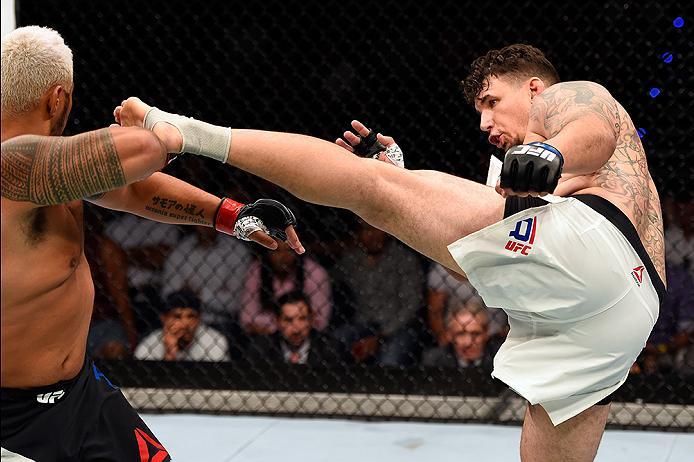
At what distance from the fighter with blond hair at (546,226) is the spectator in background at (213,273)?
1.89 m

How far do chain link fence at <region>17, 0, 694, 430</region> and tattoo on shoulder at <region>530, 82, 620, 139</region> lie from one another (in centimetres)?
167

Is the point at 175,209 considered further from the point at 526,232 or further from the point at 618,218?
the point at 618,218

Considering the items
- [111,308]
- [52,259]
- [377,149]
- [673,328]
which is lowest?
[111,308]

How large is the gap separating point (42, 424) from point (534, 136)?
1.03 m

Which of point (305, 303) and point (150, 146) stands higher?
point (150, 146)

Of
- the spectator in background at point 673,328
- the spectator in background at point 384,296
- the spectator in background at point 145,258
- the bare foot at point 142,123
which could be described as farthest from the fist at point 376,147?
the spectator in background at point 145,258

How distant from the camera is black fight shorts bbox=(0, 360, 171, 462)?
166 centimetres

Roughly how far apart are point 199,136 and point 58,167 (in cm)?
30

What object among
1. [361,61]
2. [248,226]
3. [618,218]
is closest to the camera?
[618,218]

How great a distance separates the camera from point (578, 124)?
1.67 metres

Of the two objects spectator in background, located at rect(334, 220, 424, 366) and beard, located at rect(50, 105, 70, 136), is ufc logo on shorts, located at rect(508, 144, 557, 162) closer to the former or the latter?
beard, located at rect(50, 105, 70, 136)

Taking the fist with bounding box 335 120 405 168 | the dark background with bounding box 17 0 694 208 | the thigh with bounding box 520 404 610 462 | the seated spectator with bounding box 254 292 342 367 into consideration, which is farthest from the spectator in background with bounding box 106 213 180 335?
the thigh with bounding box 520 404 610 462

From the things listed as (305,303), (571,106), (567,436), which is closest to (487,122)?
(571,106)

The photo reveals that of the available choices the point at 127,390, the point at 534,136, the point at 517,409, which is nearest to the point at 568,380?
the point at 534,136
